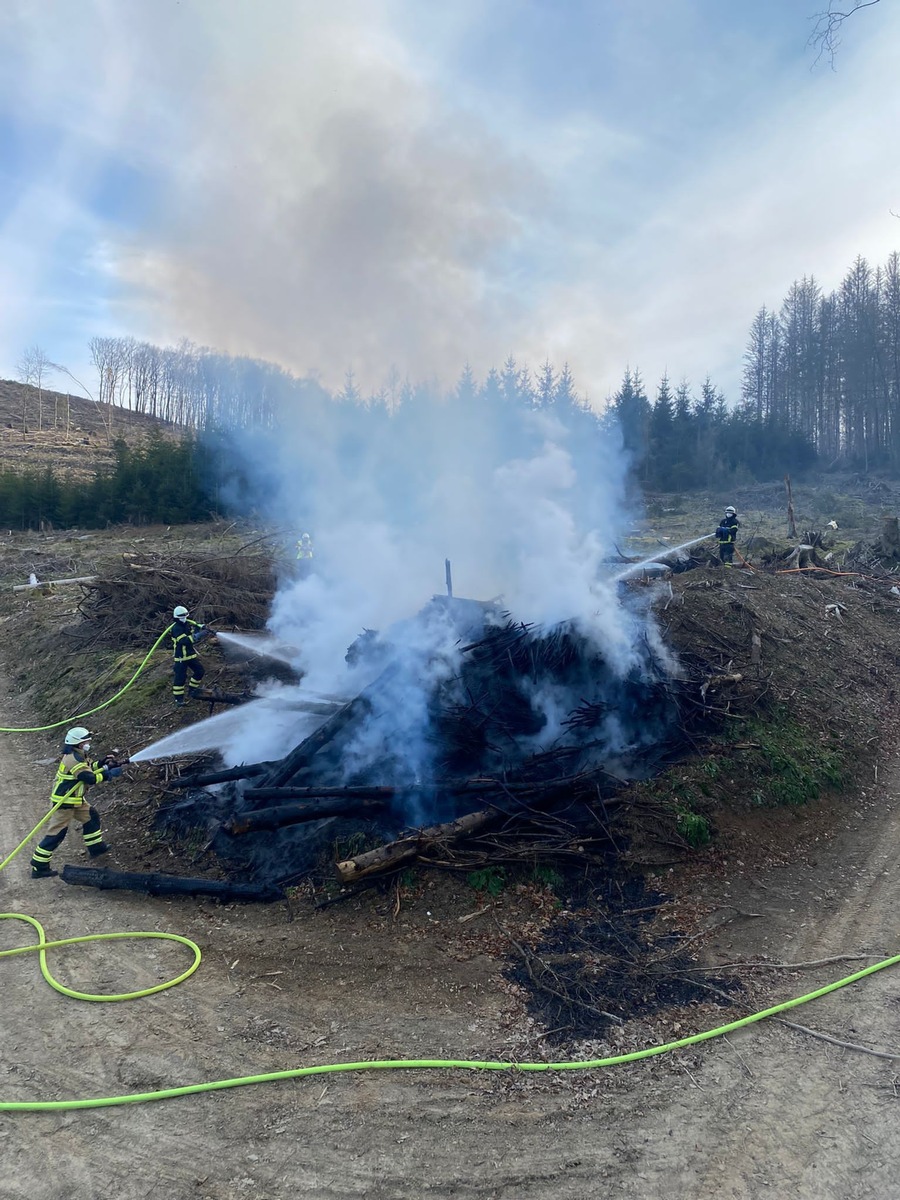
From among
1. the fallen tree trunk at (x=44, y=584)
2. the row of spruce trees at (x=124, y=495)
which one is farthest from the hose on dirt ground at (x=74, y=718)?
the row of spruce trees at (x=124, y=495)

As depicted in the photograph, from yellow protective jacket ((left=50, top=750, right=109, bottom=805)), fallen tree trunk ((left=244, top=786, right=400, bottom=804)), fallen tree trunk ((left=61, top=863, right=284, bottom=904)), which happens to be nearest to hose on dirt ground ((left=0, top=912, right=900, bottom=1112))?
fallen tree trunk ((left=61, top=863, right=284, bottom=904))

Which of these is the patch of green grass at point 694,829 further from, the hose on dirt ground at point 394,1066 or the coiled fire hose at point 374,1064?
the hose on dirt ground at point 394,1066

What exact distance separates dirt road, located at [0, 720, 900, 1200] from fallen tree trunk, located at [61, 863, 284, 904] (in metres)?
0.31

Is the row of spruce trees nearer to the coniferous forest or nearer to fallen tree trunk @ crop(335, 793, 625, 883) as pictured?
the coniferous forest

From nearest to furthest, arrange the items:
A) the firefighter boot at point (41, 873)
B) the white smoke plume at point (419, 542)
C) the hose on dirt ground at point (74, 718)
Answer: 1. the firefighter boot at point (41, 873)
2. the white smoke plume at point (419, 542)
3. the hose on dirt ground at point (74, 718)

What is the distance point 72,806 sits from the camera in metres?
8.05

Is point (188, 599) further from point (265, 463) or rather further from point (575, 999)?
point (575, 999)

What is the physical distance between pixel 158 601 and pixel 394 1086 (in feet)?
47.8

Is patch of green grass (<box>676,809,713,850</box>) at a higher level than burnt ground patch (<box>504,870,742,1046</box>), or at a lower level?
higher

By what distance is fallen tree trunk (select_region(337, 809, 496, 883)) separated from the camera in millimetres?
6848

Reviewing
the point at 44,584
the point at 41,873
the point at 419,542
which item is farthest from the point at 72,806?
the point at 44,584

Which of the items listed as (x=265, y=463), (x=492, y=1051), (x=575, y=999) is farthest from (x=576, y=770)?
(x=265, y=463)

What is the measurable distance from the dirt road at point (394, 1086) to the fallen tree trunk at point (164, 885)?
31cm

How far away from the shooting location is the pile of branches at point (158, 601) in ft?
53.5
